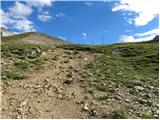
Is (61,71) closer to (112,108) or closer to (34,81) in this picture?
(34,81)

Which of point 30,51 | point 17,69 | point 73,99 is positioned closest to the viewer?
point 73,99

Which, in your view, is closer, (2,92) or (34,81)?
(2,92)

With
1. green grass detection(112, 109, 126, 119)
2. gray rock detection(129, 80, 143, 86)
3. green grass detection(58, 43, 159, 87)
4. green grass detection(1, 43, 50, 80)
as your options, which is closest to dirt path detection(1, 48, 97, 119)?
green grass detection(1, 43, 50, 80)

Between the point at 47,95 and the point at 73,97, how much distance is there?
5.02ft

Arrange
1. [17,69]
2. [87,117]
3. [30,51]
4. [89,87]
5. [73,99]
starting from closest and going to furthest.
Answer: [87,117]
[73,99]
[89,87]
[17,69]
[30,51]

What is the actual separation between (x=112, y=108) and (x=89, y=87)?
12.9 ft

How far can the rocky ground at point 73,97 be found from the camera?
19750 millimetres

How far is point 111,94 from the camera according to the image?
74.2 ft

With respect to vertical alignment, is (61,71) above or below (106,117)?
above

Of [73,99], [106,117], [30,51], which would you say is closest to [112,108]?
[106,117]

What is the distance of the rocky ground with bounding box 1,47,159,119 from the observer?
64.8ft

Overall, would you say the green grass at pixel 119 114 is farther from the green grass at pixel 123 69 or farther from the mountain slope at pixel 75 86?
the green grass at pixel 123 69

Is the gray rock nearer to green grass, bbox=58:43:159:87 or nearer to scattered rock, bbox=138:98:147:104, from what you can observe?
green grass, bbox=58:43:159:87

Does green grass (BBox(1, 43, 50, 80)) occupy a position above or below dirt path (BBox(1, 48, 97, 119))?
above
